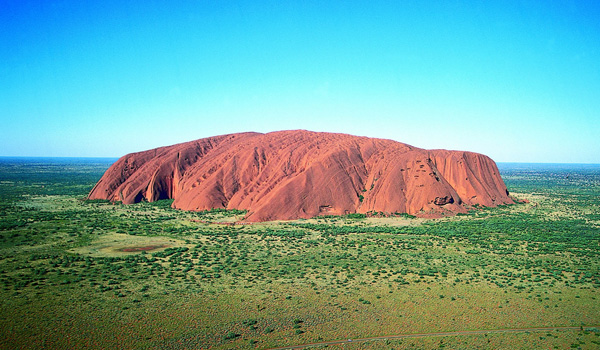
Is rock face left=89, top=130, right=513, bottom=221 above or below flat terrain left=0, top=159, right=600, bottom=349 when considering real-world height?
above

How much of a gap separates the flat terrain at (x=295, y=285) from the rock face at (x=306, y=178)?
905cm

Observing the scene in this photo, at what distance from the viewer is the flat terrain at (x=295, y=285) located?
54.5 feet

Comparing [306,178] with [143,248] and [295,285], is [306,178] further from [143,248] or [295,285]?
[295,285]

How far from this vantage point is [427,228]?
134ft

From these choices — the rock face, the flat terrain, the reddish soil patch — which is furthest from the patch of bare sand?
the rock face

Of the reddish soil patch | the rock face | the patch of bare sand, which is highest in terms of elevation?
the rock face

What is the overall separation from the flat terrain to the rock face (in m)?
9.05

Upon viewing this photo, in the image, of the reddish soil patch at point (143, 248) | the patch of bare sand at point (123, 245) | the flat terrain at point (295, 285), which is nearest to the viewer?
the flat terrain at point (295, 285)

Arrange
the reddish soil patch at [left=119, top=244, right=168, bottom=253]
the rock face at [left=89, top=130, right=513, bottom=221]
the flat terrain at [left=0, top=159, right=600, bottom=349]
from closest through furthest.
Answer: the flat terrain at [left=0, top=159, right=600, bottom=349] < the reddish soil patch at [left=119, top=244, right=168, bottom=253] < the rock face at [left=89, top=130, right=513, bottom=221]

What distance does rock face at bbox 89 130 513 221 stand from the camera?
166 ft

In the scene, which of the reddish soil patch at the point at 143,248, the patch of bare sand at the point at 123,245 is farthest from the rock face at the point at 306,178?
the reddish soil patch at the point at 143,248

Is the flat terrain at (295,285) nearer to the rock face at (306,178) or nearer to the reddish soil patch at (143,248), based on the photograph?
the reddish soil patch at (143,248)

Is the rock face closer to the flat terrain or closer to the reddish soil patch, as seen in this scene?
the flat terrain

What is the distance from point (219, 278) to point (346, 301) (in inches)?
348
